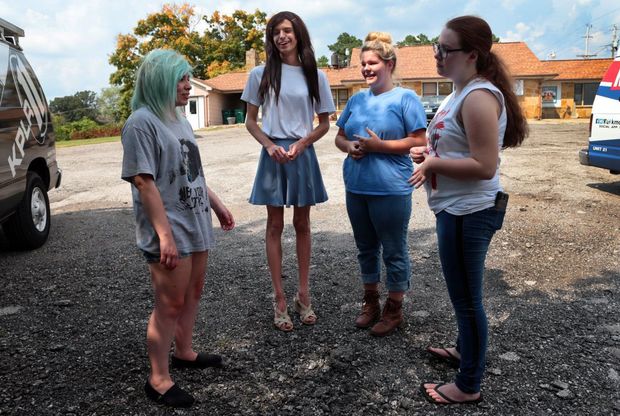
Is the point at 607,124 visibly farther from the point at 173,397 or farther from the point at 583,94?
the point at 583,94

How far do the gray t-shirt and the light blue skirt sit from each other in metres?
0.86

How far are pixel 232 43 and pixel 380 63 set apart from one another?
45.7 m

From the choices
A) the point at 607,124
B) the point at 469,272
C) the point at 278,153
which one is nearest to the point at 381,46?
the point at 278,153

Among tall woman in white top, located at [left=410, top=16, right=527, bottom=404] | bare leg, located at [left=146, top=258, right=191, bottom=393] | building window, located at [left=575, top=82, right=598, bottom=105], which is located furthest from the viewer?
building window, located at [left=575, top=82, right=598, bottom=105]

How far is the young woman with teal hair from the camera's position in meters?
2.46

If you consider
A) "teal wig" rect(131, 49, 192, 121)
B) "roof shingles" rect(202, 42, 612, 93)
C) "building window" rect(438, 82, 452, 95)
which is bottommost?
"teal wig" rect(131, 49, 192, 121)

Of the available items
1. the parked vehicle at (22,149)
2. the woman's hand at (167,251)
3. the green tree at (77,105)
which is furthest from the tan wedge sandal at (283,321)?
the green tree at (77,105)

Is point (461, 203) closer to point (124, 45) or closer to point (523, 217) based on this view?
point (523, 217)

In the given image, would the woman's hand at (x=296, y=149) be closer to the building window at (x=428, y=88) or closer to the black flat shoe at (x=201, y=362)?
the black flat shoe at (x=201, y=362)

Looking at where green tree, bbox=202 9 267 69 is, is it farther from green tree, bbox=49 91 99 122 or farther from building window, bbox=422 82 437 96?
green tree, bbox=49 91 99 122

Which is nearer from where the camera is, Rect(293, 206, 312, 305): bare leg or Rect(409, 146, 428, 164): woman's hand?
Rect(409, 146, 428, 164): woman's hand

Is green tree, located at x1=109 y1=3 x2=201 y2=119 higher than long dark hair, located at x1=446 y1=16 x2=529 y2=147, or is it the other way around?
green tree, located at x1=109 y1=3 x2=201 y2=119

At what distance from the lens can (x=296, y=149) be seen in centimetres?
351

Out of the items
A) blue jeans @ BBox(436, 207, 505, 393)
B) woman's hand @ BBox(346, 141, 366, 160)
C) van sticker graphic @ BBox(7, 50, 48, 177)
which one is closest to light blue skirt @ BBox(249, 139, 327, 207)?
woman's hand @ BBox(346, 141, 366, 160)
